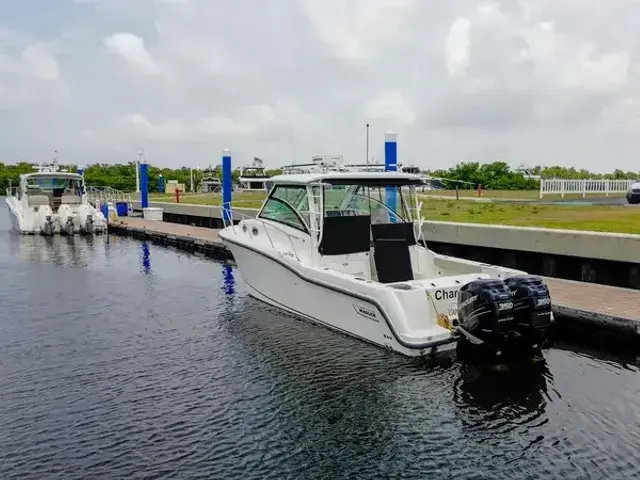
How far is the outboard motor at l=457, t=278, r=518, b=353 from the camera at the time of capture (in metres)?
7.41

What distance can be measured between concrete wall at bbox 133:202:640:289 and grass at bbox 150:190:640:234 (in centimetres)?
141

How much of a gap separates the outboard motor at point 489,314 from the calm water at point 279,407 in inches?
21.2

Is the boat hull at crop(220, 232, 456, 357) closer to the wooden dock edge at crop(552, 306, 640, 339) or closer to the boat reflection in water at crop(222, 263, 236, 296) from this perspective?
the boat reflection in water at crop(222, 263, 236, 296)

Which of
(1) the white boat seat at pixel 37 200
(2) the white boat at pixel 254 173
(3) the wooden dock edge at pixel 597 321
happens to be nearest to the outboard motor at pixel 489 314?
(3) the wooden dock edge at pixel 597 321

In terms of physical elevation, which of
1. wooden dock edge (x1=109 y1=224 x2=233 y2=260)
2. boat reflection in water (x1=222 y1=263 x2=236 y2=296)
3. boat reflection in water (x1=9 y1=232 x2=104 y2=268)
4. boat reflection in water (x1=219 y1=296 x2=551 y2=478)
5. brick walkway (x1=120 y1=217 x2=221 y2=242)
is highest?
brick walkway (x1=120 y1=217 x2=221 y2=242)

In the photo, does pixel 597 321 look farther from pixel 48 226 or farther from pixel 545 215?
pixel 48 226

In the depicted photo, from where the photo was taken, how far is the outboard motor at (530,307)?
24.7 feet

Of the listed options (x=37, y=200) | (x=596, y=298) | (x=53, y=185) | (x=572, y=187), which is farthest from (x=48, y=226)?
(x=596, y=298)

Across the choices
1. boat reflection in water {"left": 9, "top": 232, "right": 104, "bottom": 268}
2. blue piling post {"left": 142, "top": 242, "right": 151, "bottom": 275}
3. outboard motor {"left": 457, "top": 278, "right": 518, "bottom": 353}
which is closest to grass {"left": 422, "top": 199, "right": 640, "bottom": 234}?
outboard motor {"left": 457, "top": 278, "right": 518, "bottom": 353}

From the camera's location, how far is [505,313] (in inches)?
292

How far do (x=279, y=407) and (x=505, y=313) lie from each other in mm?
2835

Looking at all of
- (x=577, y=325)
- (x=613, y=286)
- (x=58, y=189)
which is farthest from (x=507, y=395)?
(x=58, y=189)

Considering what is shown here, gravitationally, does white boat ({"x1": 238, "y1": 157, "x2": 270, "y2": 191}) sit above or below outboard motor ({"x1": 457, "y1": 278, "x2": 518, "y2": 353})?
above

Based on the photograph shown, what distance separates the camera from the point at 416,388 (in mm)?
7359
